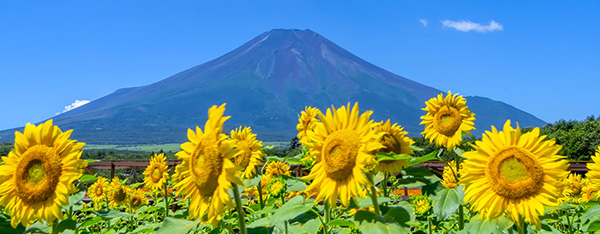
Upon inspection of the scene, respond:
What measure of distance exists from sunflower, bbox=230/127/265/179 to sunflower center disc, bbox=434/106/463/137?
1.49 meters

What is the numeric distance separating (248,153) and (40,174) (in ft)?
3.71

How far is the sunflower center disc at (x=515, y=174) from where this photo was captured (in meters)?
2.07

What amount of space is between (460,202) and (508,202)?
0.46 metres

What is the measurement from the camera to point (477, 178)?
2.18 m

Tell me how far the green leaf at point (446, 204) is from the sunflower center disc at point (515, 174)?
0.44 m

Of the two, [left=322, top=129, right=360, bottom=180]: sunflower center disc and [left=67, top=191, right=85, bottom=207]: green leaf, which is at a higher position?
[left=322, top=129, right=360, bottom=180]: sunflower center disc

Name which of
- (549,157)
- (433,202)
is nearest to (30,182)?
(433,202)

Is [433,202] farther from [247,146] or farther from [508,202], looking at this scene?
[247,146]

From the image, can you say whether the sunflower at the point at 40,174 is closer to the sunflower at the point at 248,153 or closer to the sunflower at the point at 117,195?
the sunflower at the point at 248,153

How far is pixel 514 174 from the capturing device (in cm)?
209

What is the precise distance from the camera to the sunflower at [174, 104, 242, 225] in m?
1.72

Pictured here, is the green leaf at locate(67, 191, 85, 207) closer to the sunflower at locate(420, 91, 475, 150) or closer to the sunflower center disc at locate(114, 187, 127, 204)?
the sunflower at locate(420, 91, 475, 150)

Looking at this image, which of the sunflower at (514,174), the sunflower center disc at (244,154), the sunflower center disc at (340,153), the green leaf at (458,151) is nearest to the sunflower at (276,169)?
the sunflower center disc at (244,154)

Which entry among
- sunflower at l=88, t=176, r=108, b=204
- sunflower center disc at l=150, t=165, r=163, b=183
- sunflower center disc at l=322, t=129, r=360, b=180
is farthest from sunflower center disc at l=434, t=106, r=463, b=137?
sunflower at l=88, t=176, r=108, b=204
